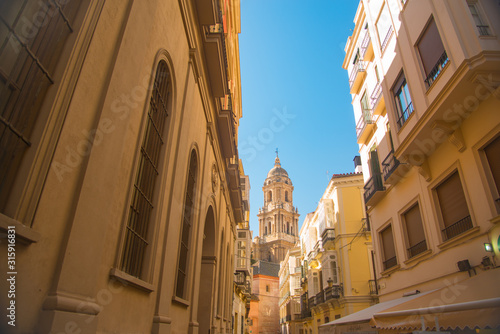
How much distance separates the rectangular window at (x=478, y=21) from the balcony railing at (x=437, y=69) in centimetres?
87

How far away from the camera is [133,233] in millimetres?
5180

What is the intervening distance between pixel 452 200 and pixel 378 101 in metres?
5.55

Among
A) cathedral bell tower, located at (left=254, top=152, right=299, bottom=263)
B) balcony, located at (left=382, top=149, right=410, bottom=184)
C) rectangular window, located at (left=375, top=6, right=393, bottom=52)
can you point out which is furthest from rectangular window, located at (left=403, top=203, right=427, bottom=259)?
cathedral bell tower, located at (left=254, top=152, right=299, bottom=263)

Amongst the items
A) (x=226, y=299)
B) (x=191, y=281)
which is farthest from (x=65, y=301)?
(x=226, y=299)

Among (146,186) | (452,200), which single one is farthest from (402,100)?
(146,186)

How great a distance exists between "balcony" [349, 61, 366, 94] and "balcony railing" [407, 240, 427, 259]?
26.1ft

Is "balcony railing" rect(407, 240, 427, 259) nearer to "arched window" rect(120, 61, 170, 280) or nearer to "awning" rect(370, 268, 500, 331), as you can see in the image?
"awning" rect(370, 268, 500, 331)

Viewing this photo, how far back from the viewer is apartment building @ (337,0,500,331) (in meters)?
6.67

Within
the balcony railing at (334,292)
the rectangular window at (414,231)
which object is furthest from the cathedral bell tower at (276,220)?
the rectangular window at (414,231)

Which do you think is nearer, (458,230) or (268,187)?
(458,230)

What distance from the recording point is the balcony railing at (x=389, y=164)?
1130 centimetres

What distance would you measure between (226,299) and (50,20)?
52.3 ft

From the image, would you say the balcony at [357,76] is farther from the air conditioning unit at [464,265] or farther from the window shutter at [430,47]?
the air conditioning unit at [464,265]

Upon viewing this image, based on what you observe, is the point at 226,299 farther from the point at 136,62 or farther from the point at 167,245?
the point at 136,62
